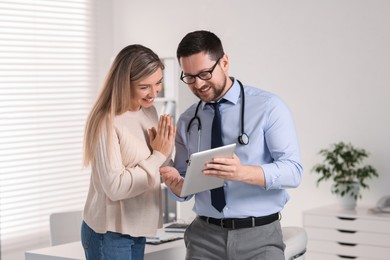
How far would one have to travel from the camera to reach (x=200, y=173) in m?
2.33

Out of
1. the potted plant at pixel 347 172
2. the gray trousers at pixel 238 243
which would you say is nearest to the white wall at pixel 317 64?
the potted plant at pixel 347 172

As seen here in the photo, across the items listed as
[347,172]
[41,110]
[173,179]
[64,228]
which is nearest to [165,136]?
[173,179]

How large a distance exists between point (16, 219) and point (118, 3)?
2.15 metres

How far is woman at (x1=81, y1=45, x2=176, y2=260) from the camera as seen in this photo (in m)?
2.64

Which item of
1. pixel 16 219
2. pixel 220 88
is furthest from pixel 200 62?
pixel 16 219

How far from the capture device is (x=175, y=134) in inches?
107

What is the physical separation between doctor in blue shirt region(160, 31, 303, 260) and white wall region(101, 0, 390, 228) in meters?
2.74

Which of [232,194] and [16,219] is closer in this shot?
[232,194]

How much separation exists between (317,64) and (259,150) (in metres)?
3.01

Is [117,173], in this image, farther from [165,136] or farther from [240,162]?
[240,162]

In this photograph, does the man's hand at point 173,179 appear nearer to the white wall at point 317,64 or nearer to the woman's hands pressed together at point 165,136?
the woman's hands pressed together at point 165,136

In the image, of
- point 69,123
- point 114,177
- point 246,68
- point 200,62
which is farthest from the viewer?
point 69,123

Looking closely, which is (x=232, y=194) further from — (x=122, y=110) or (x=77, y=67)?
(x=77, y=67)

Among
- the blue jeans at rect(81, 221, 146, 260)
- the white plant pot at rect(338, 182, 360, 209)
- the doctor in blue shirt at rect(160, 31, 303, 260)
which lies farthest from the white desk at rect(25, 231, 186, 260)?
the white plant pot at rect(338, 182, 360, 209)
